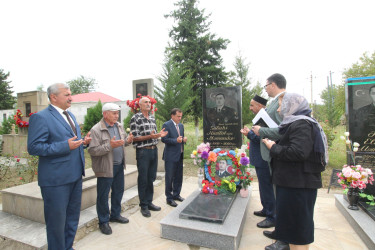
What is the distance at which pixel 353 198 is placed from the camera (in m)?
3.48

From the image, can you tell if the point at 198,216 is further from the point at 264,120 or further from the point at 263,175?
the point at 264,120

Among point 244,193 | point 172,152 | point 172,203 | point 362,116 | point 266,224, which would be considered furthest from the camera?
point 362,116

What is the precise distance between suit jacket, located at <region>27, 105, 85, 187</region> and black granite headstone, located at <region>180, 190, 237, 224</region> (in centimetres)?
168

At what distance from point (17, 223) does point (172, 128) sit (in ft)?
9.30

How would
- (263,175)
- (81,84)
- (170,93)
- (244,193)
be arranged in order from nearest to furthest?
(263,175)
(244,193)
(170,93)
(81,84)

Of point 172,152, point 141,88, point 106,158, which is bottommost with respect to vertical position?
point 172,152

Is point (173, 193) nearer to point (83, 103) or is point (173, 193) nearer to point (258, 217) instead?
point (258, 217)

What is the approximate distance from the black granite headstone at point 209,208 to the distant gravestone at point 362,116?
10.6ft

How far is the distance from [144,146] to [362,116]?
4895 mm

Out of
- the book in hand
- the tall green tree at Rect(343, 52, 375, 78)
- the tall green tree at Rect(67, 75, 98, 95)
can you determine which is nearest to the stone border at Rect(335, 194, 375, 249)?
the book in hand

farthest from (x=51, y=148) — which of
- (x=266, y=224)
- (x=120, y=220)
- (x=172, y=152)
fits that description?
(x=266, y=224)

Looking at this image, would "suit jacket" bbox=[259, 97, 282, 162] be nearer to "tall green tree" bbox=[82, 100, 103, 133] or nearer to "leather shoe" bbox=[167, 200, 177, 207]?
"leather shoe" bbox=[167, 200, 177, 207]

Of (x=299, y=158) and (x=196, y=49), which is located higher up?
(x=196, y=49)

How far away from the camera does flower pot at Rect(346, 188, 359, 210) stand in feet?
11.4
